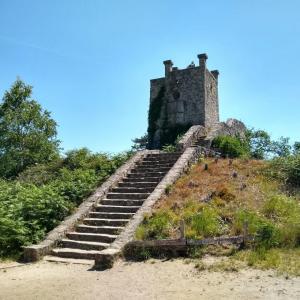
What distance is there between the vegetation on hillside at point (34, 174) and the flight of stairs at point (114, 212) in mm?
880

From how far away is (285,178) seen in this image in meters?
12.9

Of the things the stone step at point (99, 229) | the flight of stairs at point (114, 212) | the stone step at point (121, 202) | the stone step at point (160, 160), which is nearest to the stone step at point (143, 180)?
the flight of stairs at point (114, 212)

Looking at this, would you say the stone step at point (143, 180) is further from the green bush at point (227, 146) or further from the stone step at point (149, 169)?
the green bush at point (227, 146)

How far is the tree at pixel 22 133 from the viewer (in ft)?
85.3

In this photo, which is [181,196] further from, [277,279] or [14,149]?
[14,149]

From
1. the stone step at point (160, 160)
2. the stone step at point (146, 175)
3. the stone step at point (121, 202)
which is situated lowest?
the stone step at point (121, 202)

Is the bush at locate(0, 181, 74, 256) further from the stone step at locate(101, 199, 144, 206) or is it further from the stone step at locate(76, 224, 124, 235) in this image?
the stone step at locate(101, 199, 144, 206)

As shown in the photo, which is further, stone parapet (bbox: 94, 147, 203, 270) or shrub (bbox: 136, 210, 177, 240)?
shrub (bbox: 136, 210, 177, 240)

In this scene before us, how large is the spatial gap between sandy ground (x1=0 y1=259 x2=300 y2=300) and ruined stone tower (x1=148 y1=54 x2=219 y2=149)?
16.6 m

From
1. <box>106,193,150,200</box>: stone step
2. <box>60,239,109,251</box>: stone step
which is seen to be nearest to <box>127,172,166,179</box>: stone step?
<box>106,193,150,200</box>: stone step

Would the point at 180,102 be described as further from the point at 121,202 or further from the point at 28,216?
the point at 28,216

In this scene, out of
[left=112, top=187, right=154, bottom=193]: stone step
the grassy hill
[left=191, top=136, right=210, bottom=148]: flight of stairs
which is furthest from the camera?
[left=191, top=136, right=210, bottom=148]: flight of stairs

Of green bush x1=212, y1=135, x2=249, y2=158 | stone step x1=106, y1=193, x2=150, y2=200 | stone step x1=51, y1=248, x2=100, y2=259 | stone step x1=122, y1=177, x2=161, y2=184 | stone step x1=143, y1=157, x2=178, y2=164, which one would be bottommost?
stone step x1=51, y1=248, x2=100, y2=259

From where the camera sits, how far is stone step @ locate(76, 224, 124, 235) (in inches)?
402
